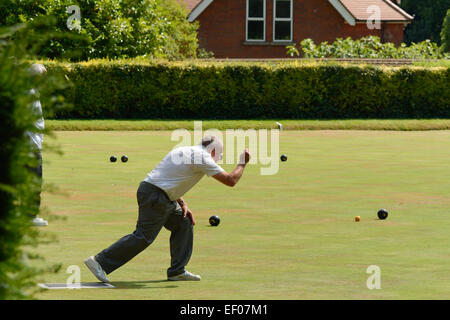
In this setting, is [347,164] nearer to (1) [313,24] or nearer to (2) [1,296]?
(2) [1,296]

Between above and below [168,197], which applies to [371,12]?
above

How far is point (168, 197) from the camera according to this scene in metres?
9.30

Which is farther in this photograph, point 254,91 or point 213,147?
point 254,91

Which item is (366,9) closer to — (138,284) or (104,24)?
(104,24)

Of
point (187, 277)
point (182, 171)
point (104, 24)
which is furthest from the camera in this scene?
point (104, 24)

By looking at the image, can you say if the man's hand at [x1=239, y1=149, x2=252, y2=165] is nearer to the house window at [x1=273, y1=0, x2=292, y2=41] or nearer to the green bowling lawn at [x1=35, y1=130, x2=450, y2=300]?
the green bowling lawn at [x1=35, y1=130, x2=450, y2=300]

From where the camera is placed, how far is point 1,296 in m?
4.39

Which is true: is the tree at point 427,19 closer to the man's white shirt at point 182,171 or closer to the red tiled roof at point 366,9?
the red tiled roof at point 366,9

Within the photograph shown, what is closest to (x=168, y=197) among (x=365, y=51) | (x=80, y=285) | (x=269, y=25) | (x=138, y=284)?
(x=138, y=284)

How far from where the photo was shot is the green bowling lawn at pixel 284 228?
29.0ft

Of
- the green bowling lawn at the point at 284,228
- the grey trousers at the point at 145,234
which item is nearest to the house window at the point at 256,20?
the green bowling lawn at the point at 284,228

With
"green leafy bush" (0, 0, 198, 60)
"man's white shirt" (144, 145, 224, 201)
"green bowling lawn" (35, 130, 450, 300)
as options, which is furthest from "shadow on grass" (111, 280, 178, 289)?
"green leafy bush" (0, 0, 198, 60)

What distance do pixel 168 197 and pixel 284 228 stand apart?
346 cm
